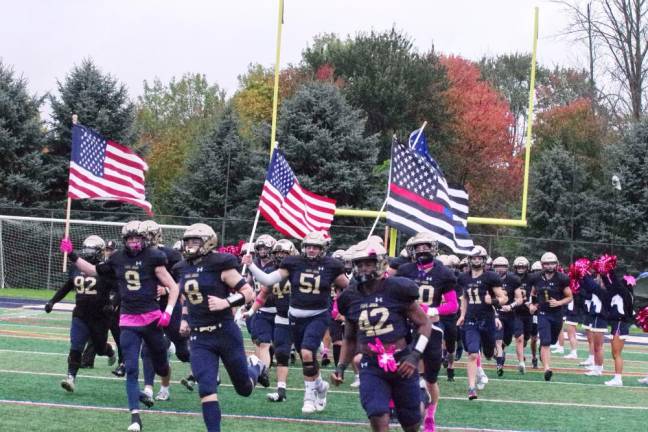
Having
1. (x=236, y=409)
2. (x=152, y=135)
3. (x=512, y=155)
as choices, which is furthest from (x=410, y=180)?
(x=152, y=135)

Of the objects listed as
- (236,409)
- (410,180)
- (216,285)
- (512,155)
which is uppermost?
(512,155)

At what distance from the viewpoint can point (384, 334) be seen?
27.5ft

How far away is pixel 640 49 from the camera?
44.1 meters

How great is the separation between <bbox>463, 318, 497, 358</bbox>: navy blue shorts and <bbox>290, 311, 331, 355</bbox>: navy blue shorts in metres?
2.47

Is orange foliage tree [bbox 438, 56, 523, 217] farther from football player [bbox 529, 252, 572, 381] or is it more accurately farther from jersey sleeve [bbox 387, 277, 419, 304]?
jersey sleeve [bbox 387, 277, 419, 304]

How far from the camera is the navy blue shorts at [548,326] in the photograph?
16.9 meters

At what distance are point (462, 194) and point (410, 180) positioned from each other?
3571mm

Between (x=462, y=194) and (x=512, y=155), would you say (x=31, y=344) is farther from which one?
(x=512, y=155)

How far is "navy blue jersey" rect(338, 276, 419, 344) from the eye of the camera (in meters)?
8.39

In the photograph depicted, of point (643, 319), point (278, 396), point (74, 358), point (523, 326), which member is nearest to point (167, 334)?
point (74, 358)

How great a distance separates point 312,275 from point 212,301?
114 inches

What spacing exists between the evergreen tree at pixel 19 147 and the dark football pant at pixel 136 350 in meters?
27.5

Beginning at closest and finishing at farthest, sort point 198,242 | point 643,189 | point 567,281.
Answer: point 198,242 → point 567,281 → point 643,189

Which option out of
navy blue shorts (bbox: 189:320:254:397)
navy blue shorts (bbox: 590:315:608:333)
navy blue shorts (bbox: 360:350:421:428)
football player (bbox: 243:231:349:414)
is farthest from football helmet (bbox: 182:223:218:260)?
navy blue shorts (bbox: 590:315:608:333)
